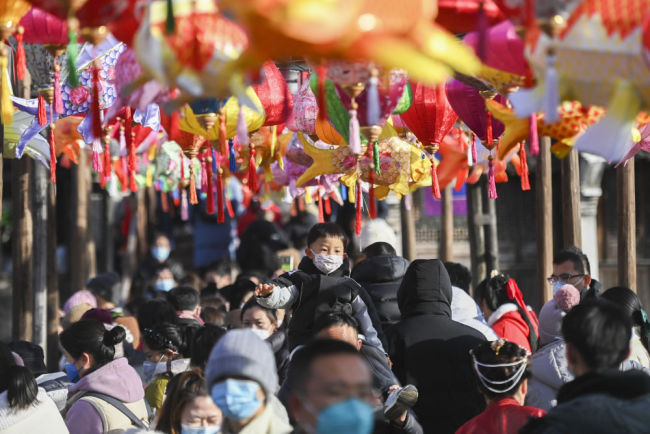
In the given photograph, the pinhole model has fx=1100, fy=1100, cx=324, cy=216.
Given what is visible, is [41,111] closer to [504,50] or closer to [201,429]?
[201,429]

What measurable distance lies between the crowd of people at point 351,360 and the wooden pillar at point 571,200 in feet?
3.89

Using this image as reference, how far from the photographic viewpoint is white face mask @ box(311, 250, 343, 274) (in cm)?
606

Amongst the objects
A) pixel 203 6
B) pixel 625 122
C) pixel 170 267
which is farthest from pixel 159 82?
pixel 170 267

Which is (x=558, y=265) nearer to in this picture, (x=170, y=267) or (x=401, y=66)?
(x=401, y=66)

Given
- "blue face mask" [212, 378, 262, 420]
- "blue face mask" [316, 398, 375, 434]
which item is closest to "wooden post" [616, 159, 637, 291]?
"blue face mask" [212, 378, 262, 420]

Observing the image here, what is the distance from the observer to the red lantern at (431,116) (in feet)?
19.6

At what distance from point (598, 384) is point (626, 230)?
5.16 metres

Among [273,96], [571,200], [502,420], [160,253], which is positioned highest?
[273,96]

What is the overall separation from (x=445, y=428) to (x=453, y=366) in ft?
1.03

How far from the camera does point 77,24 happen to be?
390cm

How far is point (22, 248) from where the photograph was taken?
9.16 m

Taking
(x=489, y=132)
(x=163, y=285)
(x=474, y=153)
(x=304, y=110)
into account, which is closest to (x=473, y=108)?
(x=489, y=132)

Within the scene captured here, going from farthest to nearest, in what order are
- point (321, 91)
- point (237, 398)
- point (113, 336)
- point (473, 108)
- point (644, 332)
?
point (644, 332) < point (473, 108) < point (113, 336) < point (321, 91) < point (237, 398)

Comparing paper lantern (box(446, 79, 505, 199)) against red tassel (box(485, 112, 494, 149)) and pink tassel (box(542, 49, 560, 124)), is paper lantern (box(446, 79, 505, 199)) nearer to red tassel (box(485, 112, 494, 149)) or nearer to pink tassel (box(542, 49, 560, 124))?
red tassel (box(485, 112, 494, 149))
